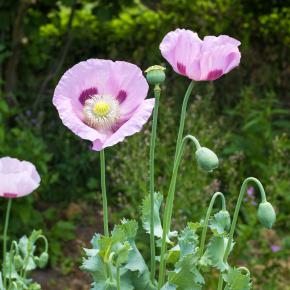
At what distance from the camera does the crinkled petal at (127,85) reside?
1.34m

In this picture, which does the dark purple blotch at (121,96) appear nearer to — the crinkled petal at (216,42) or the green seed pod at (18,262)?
the crinkled petal at (216,42)

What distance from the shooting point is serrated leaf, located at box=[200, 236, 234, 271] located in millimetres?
1359

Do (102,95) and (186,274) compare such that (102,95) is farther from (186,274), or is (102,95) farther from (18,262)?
(18,262)

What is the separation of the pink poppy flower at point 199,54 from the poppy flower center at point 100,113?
0.43 ft

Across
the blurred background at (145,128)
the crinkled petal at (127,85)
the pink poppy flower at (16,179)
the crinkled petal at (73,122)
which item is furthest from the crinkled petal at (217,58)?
the blurred background at (145,128)

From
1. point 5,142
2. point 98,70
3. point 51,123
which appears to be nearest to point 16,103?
point 51,123

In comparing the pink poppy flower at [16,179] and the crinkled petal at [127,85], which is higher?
the crinkled petal at [127,85]

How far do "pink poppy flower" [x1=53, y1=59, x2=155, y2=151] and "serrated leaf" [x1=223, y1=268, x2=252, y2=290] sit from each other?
12.3 inches

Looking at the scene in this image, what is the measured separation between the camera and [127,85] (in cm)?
136

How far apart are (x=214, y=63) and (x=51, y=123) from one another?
3.55 metres

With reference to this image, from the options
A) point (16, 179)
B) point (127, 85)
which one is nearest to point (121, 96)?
point (127, 85)

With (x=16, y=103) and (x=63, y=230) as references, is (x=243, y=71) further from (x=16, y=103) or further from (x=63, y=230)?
(x=63, y=230)

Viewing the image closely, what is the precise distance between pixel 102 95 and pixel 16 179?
1.39 feet

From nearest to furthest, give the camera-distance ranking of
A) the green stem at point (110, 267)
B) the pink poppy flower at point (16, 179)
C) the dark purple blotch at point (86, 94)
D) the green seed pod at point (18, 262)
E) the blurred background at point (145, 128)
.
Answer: the green stem at point (110, 267)
the dark purple blotch at point (86, 94)
the pink poppy flower at point (16, 179)
the green seed pod at point (18, 262)
the blurred background at point (145, 128)
